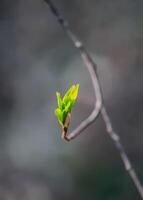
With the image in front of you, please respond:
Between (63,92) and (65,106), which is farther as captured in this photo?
(63,92)

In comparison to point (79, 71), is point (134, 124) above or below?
below

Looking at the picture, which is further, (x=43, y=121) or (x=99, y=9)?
(x=99, y=9)

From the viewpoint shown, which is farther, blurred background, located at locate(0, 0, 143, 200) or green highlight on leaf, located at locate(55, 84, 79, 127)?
blurred background, located at locate(0, 0, 143, 200)

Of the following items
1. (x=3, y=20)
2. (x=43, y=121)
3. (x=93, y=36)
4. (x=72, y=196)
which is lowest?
(x=72, y=196)

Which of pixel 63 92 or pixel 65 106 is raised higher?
pixel 63 92

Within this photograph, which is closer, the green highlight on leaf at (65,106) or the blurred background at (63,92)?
the green highlight on leaf at (65,106)

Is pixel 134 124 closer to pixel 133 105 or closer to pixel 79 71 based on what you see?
pixel 133 105

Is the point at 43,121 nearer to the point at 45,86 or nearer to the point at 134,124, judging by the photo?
the point at 45,86

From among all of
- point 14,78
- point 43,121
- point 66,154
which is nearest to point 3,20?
point 14,78
